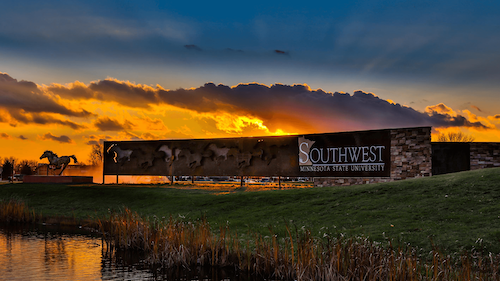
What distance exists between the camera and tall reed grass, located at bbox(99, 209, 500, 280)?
37.9 ft

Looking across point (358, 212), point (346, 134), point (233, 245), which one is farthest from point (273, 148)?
point (233, 245)

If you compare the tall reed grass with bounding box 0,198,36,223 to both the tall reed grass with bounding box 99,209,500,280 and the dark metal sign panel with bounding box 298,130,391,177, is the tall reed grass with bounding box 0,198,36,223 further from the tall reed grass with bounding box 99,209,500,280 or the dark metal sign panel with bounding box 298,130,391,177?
the dark metal sign panel with bounding box 298,130,391,177

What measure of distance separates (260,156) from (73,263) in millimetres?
30010

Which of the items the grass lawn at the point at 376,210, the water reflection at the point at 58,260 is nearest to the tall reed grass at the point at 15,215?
the grass lawn at the point at 376,210

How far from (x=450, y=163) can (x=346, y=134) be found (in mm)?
9670

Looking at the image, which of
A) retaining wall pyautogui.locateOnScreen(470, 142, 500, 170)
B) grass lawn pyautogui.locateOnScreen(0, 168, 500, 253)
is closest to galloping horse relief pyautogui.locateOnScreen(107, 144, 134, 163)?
grass lawn pyautogui.locateOnScreen(0, 168, 500, 253)

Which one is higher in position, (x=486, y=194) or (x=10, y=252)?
(x=486, y=194)

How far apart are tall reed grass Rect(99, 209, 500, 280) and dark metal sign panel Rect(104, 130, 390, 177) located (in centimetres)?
2333

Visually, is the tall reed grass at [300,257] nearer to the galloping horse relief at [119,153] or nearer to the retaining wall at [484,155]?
the retaining wall at [484,155]

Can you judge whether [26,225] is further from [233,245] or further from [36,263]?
[233,245]

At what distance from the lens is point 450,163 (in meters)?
39.6

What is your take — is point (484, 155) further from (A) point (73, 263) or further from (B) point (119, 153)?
(B) point (119, 153)

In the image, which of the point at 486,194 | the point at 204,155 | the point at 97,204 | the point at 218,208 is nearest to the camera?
the point at 486,194

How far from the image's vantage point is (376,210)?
2123 cm
